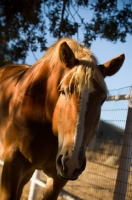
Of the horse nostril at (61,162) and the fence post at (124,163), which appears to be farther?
the fence post at (124,163)

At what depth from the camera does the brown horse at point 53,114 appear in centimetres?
249

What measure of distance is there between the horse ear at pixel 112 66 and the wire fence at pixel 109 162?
2.40ft

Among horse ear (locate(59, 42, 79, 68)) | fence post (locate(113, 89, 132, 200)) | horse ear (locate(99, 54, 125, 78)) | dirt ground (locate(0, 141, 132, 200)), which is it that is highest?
horse ear (locate(59, 42, 79, 68))

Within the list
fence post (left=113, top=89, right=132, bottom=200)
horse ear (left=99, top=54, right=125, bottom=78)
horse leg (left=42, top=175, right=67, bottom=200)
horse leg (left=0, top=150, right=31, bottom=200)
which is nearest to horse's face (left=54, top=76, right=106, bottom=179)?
horse ear (left=99, top=54, right=125, bottom=78)

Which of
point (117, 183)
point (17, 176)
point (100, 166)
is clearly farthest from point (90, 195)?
point (17, 176)

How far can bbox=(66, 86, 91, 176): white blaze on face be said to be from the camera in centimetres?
236

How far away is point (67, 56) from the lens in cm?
285

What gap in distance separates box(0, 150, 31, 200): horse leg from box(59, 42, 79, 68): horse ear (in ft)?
3.38

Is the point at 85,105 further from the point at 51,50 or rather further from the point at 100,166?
the point at 100,166

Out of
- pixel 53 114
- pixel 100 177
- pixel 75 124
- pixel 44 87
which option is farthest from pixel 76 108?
pixel 100 177

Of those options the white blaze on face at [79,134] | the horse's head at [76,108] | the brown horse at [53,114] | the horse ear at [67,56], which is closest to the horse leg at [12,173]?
the brown horse at [53,114]

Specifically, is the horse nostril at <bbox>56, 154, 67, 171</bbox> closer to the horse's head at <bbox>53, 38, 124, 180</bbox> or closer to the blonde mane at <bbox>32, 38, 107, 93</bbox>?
the horse's head at <bbox>53, 38, 124, 180</bbox>

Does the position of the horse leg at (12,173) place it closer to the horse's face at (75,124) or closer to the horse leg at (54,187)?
the horse leg at (54,187)

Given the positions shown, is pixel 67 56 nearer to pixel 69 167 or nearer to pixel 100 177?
pixel 69 167
